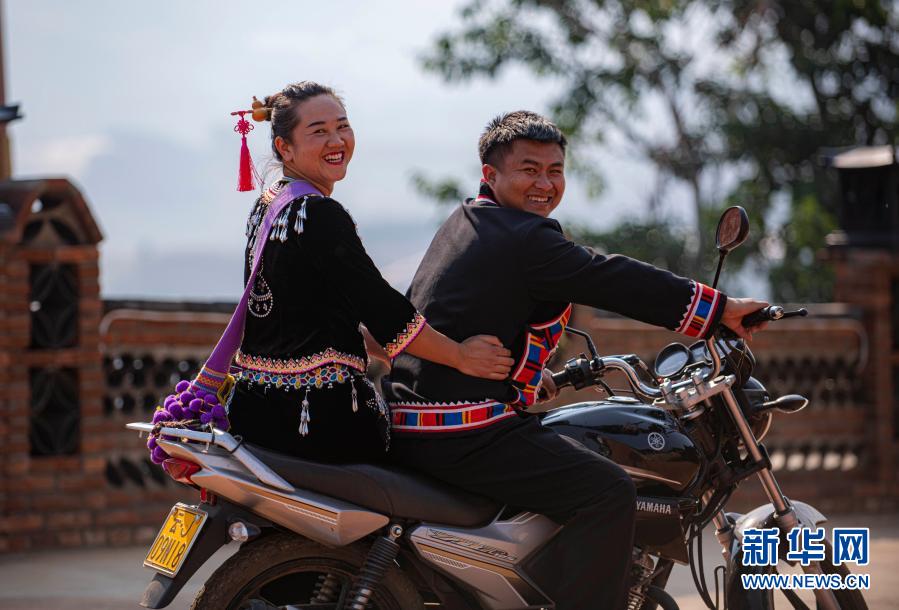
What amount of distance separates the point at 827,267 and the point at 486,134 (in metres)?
16.0

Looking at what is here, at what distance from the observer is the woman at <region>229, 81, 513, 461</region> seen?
12.1 feet

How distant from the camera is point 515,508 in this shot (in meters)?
3.98

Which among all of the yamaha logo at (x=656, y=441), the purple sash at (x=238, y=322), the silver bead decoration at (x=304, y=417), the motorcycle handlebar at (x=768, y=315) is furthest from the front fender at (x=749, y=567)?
the purple sash at (x=238, y=322)

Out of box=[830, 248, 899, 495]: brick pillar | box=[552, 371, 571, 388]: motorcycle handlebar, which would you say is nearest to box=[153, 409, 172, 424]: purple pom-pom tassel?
box=[552, 371, 571, 388]: motorcycle handlebar

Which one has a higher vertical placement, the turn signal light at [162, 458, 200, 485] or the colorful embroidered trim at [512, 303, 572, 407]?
the colorful embroidered trim at [512, 303, 572, 407]

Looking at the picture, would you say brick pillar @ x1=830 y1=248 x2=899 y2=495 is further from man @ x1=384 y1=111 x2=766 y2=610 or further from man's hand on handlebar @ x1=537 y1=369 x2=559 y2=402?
man @ x1=384 y1=111 x2=766 y2=610

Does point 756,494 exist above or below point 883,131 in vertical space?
below

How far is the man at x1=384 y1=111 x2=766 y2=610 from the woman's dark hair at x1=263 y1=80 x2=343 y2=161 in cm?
59

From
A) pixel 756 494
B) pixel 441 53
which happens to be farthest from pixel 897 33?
pixel 756 494

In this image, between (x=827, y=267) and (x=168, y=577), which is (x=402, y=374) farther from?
(x=827, y=267)

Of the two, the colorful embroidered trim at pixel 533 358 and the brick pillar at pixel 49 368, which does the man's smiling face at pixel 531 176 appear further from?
the brick pillar at pixel 49 368

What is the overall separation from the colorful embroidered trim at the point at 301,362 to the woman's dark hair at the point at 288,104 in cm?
63

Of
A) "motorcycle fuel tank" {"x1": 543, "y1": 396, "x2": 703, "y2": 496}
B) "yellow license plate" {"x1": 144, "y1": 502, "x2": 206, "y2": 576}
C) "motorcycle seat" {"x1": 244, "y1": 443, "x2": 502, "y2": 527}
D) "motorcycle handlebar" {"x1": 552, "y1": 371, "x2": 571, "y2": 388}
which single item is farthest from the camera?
"motorcycle handlebar" {"x1": 552, "y1": 371, "x2": 571, "y2": 388}

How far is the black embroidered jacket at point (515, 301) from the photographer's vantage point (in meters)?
3.87
